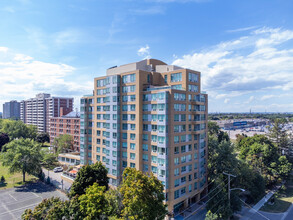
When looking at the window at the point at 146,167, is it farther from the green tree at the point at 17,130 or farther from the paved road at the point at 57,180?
the green tree at the point at 17,130

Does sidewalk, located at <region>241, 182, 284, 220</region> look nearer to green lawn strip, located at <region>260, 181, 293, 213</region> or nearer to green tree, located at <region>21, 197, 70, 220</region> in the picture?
green lawn strip, located at <region>260, 181, 293, 213</region>

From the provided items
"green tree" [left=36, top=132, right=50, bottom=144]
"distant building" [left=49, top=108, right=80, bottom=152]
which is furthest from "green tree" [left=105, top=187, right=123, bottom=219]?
"green tree" [left=36, top=132, right=50, bottom=144]

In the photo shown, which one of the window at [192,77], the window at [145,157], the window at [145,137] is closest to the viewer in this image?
the window at [145,157]

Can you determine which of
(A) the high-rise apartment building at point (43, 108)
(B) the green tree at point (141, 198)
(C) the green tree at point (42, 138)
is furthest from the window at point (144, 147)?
(C) the green tree at point (42, 138)

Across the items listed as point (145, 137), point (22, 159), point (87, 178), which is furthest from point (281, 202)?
point (22, 159)

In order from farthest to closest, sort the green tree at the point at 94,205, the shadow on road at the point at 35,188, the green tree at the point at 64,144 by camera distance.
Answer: the green tree at the point at 64,144 → the shadow on road at the point at 35,188 → the green tree at the point at 94,205

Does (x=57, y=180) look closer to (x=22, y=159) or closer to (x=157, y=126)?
(x=22, y=159)

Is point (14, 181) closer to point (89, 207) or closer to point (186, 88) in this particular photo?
point (89, 207)
